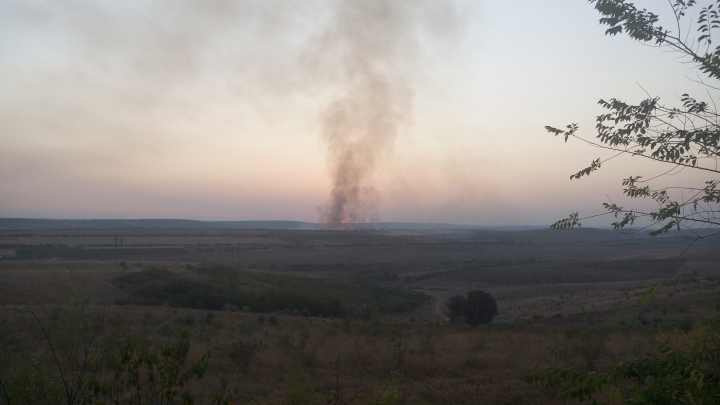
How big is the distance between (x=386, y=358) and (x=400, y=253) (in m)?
75.6

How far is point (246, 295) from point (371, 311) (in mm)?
9584

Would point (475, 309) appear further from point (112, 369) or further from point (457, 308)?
point (112, 369)

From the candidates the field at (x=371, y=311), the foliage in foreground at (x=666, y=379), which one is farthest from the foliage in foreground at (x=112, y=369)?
the foliage in foreground at (x=666, y=379)

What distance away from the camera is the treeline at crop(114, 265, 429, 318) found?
3391cm

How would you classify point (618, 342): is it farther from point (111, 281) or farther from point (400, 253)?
point (400, 253)

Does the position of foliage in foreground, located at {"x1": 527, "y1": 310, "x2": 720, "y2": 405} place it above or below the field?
above

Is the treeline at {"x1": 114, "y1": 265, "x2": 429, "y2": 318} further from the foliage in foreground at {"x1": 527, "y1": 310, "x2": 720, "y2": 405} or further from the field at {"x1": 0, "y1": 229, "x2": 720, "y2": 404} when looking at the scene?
the foliage in foreground at {"x1": 527, "y1": 310, "x2": 720, "y2": 405}

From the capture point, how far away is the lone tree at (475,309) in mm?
Result: 30469

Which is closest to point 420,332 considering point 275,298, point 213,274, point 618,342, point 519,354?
point 519,354

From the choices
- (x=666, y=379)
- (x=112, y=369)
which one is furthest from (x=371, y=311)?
(x=666, y=379)

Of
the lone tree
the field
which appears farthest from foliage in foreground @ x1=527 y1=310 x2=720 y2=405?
the lone tree

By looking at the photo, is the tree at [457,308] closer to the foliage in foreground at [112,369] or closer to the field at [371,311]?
the field at [371,311]

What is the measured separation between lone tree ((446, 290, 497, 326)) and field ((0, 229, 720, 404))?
974 mm

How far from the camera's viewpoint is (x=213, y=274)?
4253 centimetres
